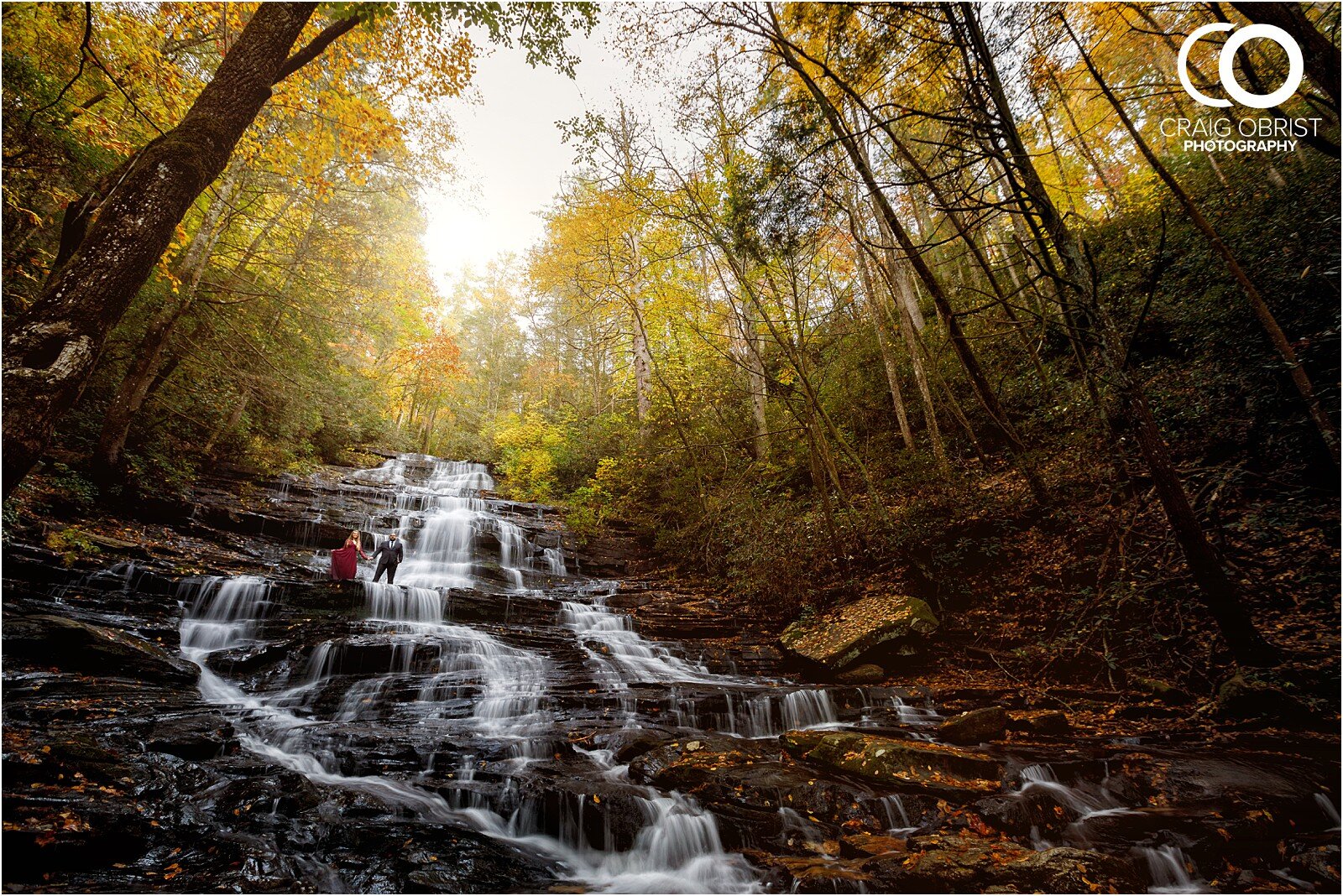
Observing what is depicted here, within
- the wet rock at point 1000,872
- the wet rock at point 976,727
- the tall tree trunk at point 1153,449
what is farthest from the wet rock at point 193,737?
the tall tree trunk at point 1153,449

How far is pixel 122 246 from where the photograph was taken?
127 inches

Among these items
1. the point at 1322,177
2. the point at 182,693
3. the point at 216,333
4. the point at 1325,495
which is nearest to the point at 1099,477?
the point at 1325,495

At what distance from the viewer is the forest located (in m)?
4.66

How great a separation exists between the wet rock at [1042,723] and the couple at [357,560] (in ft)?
32.3

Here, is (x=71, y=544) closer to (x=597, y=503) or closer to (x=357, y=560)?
(x=357, y=560)

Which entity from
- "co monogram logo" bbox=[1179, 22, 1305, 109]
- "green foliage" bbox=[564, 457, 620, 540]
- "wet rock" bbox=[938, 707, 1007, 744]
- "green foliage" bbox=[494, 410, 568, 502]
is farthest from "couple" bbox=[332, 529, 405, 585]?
"co monogram logo" bbox=[1179, 22, 1305, 109]

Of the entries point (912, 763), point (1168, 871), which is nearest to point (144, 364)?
point (912, 763)

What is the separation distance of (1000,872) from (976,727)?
6.88 ft

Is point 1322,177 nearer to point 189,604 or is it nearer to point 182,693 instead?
point 182,693

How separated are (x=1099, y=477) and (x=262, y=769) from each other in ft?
33.4

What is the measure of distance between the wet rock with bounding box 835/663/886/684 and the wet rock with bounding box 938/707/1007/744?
163cm

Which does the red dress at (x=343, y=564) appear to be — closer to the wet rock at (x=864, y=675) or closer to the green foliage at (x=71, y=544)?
the green foliage at (x=71, y=544)

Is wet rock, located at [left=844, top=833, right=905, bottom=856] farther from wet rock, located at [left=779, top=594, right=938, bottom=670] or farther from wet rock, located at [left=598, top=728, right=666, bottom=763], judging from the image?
wet rock, located at [left=779, top=594, right=938, bottom=670]

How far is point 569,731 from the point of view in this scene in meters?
5.44
